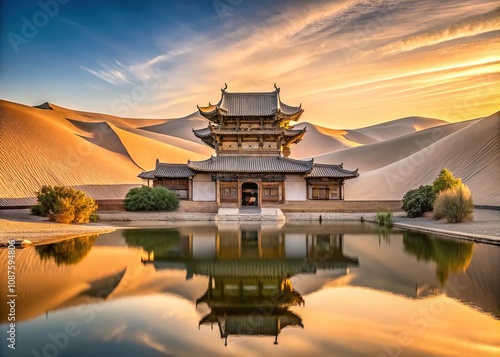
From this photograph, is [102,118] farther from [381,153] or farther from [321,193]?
[321,193]

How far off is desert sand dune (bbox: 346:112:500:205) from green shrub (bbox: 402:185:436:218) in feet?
35.8

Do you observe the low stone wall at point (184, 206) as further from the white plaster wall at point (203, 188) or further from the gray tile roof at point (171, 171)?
the gray tile roof at point (171, 171)

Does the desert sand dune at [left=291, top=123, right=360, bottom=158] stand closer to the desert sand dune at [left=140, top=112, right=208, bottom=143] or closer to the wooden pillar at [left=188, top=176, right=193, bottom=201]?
the desert sand dune at [left=140, top=112, right=208, bottom=143]

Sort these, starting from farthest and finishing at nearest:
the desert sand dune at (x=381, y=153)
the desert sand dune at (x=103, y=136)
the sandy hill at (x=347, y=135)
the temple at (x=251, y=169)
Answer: the sandy hill at (x=347, y=135)
the desert sand dune at (x=381, y=153)
the desert sand dune at (x=103, y=136)
the temple at (x=251, y=169)

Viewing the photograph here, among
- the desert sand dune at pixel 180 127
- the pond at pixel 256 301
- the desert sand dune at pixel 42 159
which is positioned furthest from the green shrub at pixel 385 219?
the desert sand dune at pixel 180 127

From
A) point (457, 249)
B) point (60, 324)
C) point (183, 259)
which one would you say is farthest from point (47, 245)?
point (457, 249)

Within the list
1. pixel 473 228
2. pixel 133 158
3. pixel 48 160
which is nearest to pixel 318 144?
pixel 133 158

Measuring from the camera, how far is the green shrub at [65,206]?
832 inches

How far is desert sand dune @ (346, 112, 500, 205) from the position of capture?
3744cm

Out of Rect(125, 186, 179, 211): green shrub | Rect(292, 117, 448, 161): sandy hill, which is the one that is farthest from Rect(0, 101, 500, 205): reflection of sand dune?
Rect(292, 117, 448, 161): sandy hill

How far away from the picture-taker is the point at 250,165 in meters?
30.0

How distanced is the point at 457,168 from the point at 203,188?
31.9m

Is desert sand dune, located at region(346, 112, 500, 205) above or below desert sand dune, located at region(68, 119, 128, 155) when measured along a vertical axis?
below

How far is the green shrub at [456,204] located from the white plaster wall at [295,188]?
37.2 feet
